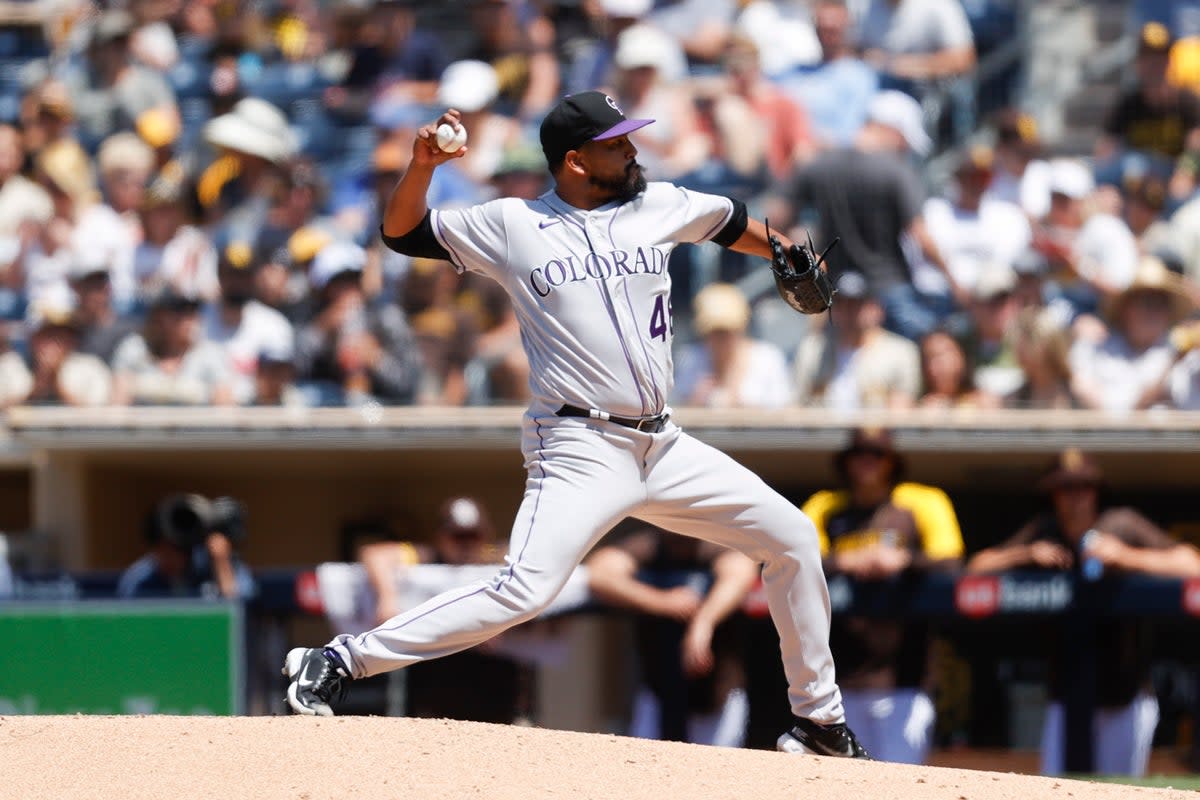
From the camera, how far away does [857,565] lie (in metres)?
7.16

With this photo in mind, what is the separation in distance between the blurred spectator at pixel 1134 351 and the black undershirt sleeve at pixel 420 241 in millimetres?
4129

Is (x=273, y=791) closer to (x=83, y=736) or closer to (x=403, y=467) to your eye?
(x=83, y=736)

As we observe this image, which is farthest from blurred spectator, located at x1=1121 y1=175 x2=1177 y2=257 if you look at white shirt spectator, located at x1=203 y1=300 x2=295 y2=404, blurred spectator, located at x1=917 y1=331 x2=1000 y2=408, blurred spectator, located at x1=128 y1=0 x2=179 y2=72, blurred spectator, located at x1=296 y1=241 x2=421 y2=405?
blurred spectator, located at x1=128 y1=0 x2=179 y2=72

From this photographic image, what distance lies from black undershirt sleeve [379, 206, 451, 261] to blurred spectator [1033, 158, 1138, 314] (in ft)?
14.9

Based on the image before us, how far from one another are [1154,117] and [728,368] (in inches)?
130

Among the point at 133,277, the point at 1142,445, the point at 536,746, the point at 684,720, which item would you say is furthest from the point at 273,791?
the point at 133,277

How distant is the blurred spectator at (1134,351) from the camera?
26.3 feet

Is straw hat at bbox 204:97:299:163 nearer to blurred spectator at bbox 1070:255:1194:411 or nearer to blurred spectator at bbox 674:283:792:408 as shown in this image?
blurred spectator at bbox 674:283:792:408

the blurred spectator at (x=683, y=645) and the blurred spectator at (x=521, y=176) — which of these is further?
the blurred spectator at (x=521, y=176)

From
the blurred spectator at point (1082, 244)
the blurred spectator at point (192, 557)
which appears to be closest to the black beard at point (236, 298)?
the blurred spectator at point (192, 557)

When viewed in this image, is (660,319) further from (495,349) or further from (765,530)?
(495,349)

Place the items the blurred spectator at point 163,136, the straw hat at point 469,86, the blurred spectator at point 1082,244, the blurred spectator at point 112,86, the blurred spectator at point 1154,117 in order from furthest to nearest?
the blurred spectator at point 112,86, the blurred spectator at point 163,136, the straw hat at point 469,86, the blurred spectator at point 1154,117, the blurred spectator at point 1082,244

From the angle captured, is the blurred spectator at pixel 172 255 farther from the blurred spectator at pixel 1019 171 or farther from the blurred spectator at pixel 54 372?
the blurred spectator at pixel 1019 171

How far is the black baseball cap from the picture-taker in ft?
14.9
